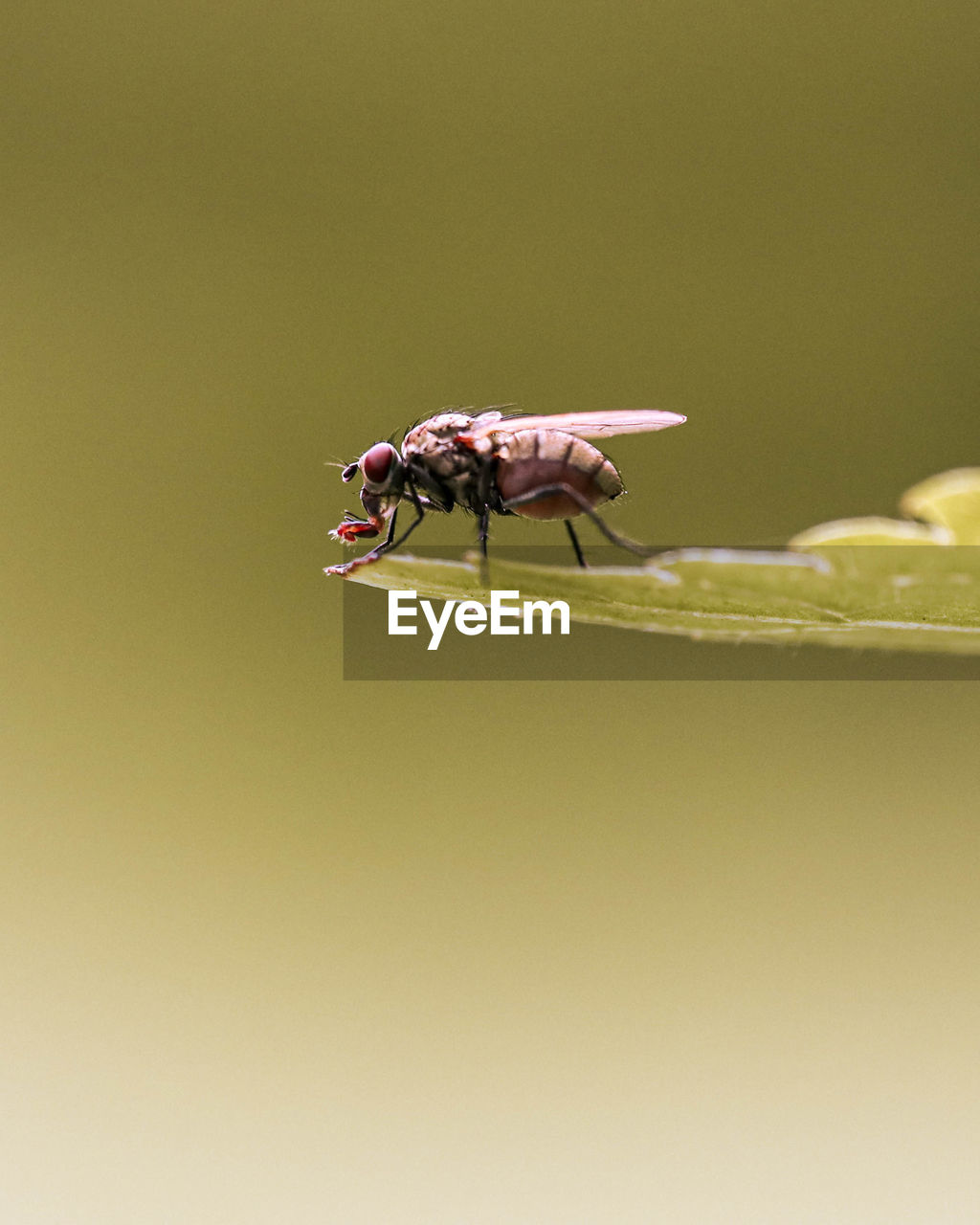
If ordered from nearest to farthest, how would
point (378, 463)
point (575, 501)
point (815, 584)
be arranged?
point (815, 584) < point (575, 501) < point (378, 463)

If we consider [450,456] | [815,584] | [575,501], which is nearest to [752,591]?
[815,584]

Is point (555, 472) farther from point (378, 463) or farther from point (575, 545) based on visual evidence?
point (378, 463)

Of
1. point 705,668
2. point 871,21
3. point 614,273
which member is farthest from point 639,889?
point 871,21

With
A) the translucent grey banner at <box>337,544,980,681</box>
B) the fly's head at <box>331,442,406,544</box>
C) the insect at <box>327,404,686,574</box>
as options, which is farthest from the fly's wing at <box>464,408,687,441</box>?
the translucent grey banner at <box>337,544,980,681</box>

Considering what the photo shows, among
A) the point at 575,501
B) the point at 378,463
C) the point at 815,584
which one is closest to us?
the point at 815,584

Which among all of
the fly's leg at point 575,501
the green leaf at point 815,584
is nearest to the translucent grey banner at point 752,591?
the green leaf at point 815,584

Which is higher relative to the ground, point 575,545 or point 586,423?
point 586,423

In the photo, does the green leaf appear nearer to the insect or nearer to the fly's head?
the insect

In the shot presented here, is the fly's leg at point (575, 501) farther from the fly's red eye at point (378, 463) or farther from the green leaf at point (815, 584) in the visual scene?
the green leaf at point (815, 584)
